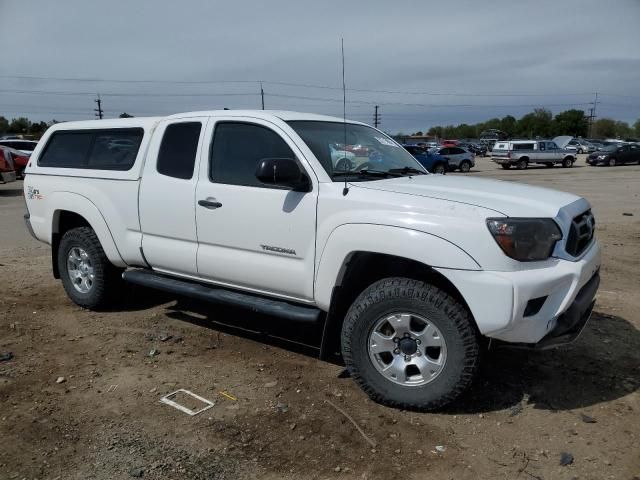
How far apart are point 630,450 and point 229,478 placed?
223cm

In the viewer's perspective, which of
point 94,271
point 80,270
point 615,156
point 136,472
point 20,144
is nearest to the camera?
point 136,472

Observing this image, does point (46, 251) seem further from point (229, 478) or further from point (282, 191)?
point (229, 478)

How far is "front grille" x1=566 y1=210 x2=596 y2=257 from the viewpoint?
350 cm

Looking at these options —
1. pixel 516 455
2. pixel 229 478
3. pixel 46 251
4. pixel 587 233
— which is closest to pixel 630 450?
pixel 516 455

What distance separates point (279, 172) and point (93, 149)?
2668 mm

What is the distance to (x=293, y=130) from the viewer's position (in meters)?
4.20

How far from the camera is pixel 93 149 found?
5.55m

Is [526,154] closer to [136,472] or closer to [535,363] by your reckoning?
[535,363]

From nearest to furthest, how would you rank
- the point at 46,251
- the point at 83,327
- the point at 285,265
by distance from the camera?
the point at 285,265
the point at 83,327
the point at 46,251

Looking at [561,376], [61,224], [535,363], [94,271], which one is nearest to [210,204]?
[94,271]

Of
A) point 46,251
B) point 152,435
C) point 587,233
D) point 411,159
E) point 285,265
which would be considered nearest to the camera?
point 152,435

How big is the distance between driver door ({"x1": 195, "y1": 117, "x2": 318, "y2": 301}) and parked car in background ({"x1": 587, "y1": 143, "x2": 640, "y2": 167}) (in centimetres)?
3864

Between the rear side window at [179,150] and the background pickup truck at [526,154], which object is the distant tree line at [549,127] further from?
the rear side window at [179,150]

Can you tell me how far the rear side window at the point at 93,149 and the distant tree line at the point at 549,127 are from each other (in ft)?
375
